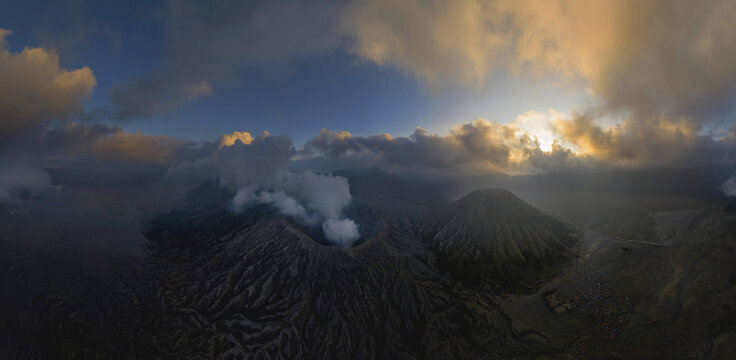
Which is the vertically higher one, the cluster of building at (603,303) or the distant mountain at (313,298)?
the cluster of building at (603,303)

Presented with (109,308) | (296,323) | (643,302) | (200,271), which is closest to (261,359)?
(296,323)

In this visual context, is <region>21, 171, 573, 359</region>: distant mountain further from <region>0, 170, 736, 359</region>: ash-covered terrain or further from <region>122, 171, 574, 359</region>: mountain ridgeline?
<region>0, 170, 736, 359</region>: ash-covered terrain

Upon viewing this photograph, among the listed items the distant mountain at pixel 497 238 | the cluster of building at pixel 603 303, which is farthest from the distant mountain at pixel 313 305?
the cluster of building at pixel 603 303

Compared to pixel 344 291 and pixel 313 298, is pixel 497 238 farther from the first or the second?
pixel 313 298

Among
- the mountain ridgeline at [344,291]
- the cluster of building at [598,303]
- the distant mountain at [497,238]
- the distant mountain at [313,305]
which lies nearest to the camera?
the cluster of building at [598,303]

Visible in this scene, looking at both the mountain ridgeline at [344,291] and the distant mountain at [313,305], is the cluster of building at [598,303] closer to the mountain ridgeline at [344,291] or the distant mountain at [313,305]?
the mountain ridgeline at [344,291]

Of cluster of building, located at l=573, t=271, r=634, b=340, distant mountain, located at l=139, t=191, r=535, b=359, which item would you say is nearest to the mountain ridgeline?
distant mountain, located at l=139, t=191, r=535, b=359
